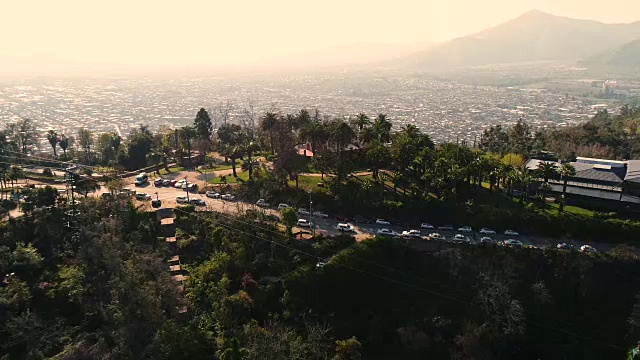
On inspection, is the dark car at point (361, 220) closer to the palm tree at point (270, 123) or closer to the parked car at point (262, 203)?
the parked car at point (262, 203)

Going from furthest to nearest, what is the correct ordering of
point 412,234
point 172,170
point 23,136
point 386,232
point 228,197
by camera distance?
point 23,136, point 172,170, point 228,197, point 386,232, point 412,234

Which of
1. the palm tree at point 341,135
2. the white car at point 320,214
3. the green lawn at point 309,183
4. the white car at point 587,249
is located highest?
the palm tree at point 341,135

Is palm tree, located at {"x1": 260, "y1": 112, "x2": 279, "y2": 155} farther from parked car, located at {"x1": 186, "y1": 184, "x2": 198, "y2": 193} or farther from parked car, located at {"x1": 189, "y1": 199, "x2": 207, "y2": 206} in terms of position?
parked car, located at {"x1": 189, "y1": 199, "x2": 207, "y2": 206}

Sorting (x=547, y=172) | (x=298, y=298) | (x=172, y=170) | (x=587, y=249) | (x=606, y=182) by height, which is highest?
(x=547, y=172)

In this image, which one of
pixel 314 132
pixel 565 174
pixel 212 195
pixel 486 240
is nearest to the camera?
pixel 486 240

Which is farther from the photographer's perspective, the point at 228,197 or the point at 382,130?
the point at 382,130

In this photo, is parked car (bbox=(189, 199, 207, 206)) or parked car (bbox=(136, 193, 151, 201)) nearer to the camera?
parked car (bbox=(189, 199, 207, 206))

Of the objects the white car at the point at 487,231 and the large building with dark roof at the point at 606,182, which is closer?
the white car at the point at 487,231

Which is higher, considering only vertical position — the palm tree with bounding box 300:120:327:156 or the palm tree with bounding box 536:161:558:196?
the palm tree with bounding box 300:120:327:156

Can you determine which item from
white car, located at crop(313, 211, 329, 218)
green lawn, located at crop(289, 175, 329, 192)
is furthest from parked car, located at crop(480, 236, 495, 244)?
green lawn, located at crop(289, 175, 329, 192)

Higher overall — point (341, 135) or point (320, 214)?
point (341, 135)

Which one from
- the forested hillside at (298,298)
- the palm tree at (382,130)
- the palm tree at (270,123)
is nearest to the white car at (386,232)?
the forested hillside at (298,298)

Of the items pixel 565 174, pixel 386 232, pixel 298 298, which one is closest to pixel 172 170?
pixel 298 298

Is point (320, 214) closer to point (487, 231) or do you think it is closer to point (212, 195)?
point (212, 195)
